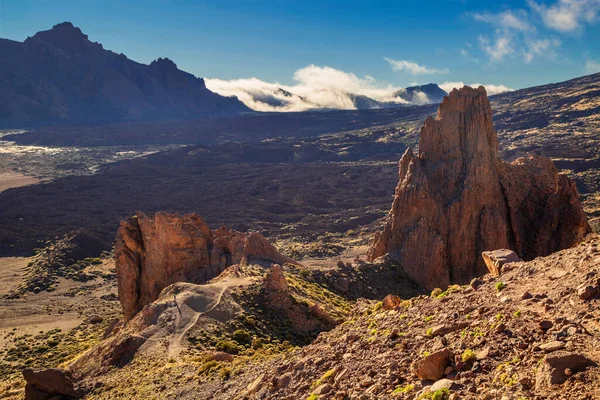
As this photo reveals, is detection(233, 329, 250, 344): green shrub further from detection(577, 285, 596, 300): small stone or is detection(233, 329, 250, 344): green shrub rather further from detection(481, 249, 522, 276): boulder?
detection(577, 285, 596, 300): small stone

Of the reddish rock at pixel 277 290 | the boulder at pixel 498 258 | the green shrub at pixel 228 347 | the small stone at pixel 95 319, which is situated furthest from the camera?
the small stone at pixel 95 319

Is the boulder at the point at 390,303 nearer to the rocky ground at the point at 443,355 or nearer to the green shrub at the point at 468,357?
the rocky ground at the point at 443,355

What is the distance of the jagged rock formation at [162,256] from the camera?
37781mm

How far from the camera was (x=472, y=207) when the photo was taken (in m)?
33.7

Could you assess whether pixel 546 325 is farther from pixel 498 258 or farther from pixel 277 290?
pixel 277 290

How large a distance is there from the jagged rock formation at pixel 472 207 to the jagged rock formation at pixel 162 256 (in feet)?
31.4

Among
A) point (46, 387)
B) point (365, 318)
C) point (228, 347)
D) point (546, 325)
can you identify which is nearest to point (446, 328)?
point (546, 325)

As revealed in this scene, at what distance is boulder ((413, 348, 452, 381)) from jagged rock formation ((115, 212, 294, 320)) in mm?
27482

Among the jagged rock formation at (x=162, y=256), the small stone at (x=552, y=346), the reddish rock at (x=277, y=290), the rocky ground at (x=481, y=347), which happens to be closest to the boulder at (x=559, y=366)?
the rocky ground at (x=481, y=347)

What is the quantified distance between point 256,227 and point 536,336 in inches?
3674

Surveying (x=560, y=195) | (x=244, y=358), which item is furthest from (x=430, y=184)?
(x=244, y=358)

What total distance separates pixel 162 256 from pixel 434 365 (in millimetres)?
30958

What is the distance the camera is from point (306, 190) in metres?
137

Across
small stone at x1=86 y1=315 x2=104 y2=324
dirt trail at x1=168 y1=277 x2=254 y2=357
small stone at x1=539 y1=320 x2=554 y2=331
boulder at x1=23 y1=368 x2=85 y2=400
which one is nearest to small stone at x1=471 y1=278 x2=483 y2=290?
small stone at x1=539 y1=320 x2=554 y2=331
